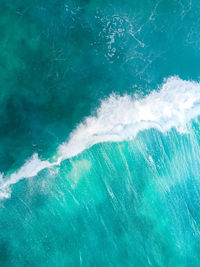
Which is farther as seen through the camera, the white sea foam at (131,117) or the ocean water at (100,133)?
the white sea foam at (131,117)

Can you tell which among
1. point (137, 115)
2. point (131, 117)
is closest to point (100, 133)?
point (131, 117)

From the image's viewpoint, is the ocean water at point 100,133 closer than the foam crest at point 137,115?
Yes

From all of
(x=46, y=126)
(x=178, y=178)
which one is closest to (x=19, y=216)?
(x=46, y=126)

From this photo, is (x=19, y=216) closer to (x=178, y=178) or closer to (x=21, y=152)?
(x=21, y=152)

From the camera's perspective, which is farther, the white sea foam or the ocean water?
the white sea foam

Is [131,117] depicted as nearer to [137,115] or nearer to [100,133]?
[137,115]
